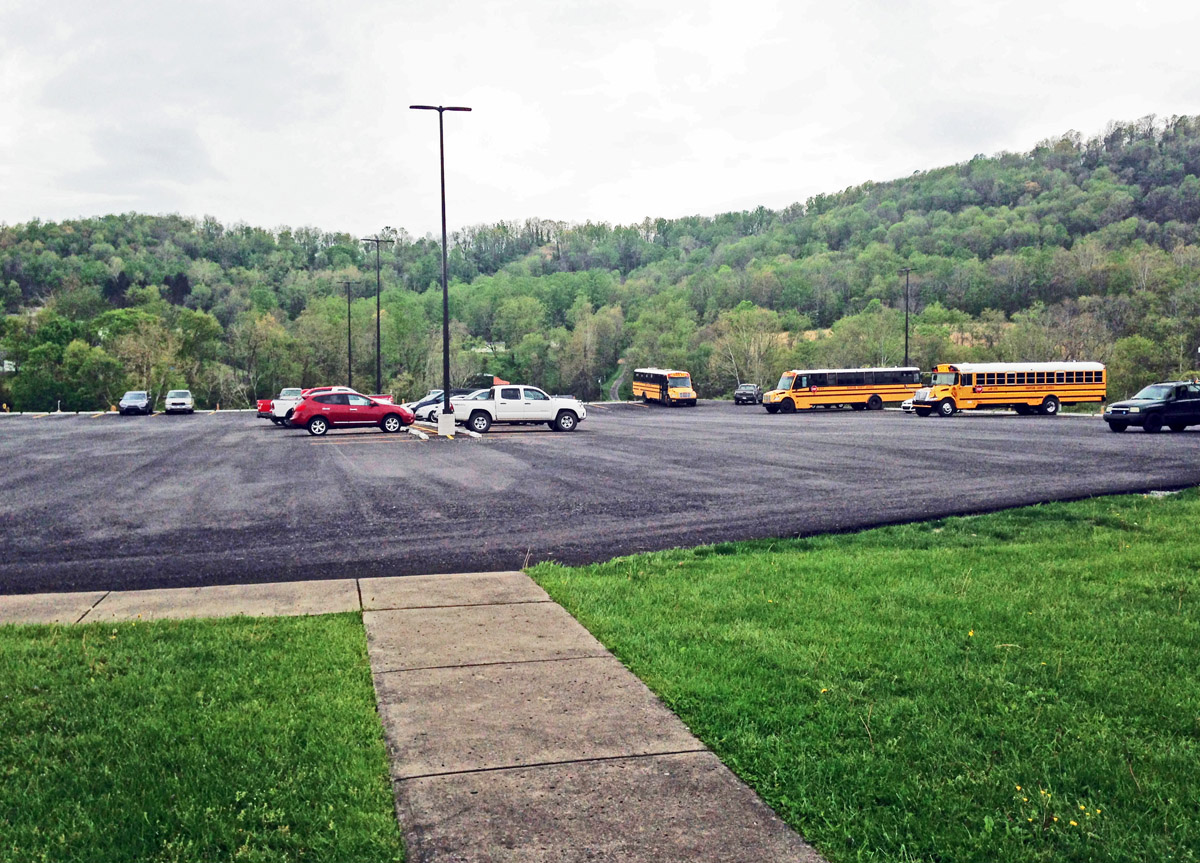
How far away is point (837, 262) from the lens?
143000mm

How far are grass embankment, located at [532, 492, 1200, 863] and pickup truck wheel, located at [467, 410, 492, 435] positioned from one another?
2371cm

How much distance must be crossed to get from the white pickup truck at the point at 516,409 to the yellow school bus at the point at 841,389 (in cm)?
2222

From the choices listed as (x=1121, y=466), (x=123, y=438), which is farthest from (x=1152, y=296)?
(x=123, y=438)

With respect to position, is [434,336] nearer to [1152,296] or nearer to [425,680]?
[1152,296]

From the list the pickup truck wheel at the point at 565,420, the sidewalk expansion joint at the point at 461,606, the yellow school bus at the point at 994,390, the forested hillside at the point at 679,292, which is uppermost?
the forested hillside at the point at 679,292

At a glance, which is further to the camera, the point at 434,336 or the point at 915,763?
the point at 434,336

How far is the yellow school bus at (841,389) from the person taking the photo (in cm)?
5406

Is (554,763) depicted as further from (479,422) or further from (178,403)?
(178,403)

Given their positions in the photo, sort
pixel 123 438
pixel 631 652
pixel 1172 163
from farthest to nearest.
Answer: pixel 1172 163 < pixel 123 438 < pixel 631 652

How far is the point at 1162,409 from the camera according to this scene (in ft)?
92.1

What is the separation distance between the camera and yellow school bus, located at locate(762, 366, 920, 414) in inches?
2128

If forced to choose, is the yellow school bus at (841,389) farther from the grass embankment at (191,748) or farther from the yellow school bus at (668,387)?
the grass embankment at (191,748)

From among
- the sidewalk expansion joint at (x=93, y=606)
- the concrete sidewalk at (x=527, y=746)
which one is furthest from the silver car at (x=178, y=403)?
the concrete sidewalk at (x=527, y=746)

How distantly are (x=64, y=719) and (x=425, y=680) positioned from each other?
6.66 feet
